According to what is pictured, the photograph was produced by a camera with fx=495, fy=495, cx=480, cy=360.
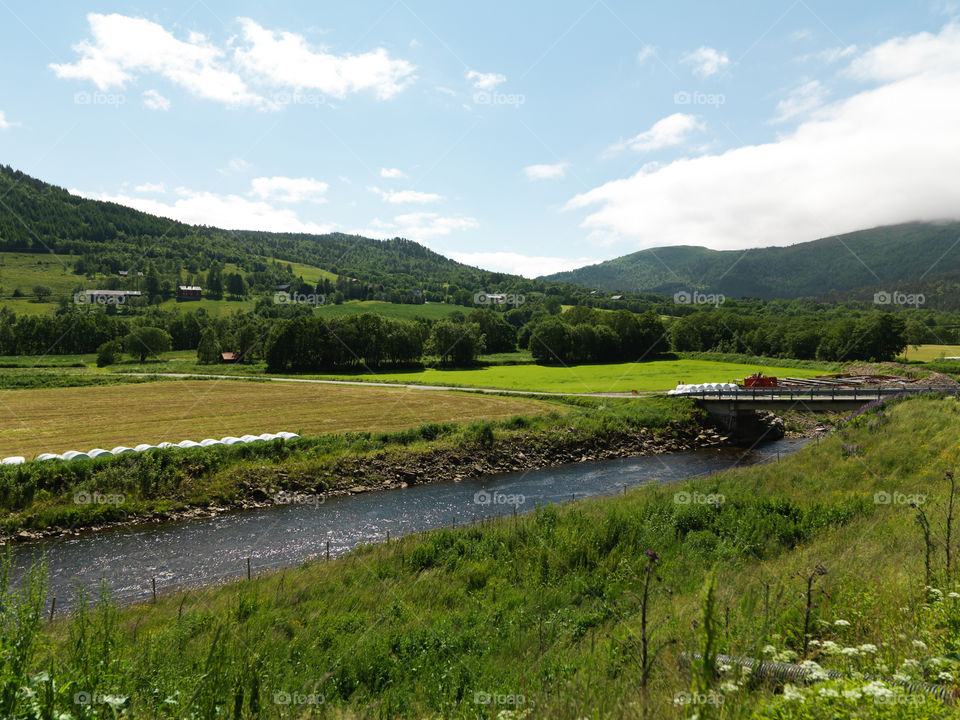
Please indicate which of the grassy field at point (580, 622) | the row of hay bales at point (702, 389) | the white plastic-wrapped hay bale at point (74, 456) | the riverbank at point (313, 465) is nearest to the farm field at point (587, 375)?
the row of hay bales at point (702, 389)

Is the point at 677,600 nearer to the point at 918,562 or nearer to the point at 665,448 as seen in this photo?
the point at 918,562

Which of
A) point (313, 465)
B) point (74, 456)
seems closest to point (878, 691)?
point (313, 465)

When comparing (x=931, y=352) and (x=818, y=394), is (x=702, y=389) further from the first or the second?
(x=931, y=352)

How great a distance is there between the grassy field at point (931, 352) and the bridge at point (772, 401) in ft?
179

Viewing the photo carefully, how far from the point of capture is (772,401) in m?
43.4

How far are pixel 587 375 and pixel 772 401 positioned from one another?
126 ft

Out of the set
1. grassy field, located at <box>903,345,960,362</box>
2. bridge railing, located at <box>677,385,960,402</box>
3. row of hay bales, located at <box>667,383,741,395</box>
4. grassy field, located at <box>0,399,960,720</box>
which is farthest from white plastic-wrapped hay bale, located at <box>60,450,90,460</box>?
grassy field, located at <box>903,345,960,362</box>

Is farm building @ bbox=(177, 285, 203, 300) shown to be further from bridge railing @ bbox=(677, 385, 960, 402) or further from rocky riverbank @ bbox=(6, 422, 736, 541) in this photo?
bridge railing @ bbox=(677, 385, 960, 402)

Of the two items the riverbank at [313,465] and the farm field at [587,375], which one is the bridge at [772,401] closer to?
the riverbank at [313,465]

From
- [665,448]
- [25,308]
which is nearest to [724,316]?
[665,448]

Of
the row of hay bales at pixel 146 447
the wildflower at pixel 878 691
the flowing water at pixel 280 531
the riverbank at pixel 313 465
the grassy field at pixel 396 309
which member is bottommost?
the flowing water at pixel 280 531

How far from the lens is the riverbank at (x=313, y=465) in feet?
76.8

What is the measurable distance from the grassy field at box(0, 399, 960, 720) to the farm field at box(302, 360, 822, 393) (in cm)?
4582

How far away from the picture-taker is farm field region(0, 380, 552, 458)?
1320 inches
